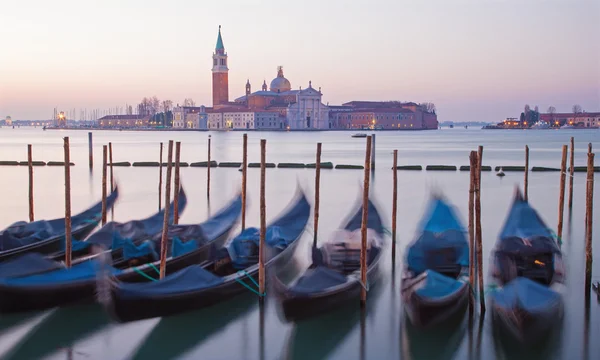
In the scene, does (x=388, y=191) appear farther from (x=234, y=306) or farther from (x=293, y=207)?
(x=234, y=306)

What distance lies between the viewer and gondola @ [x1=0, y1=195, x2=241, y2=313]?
412 cm

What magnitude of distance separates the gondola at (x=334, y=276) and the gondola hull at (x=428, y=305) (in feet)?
1.29

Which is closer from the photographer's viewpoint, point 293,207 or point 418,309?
point 418,309

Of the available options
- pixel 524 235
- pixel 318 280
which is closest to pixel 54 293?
pixel 318 280

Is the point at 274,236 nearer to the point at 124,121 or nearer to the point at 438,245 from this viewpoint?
the point at 438,245

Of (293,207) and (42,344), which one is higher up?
(293,207)

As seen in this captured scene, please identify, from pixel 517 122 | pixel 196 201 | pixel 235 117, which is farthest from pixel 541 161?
pixel 517 122

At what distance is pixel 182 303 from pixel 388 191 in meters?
8.06

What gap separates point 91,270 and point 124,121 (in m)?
80.2

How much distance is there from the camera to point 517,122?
86.9 meters

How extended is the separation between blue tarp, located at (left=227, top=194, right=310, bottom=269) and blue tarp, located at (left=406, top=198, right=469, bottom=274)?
112cm

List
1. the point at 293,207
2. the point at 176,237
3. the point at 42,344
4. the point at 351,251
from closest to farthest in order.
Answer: the point at 42,344, the point at 351,251, the point at 176,237, the point at 293,207

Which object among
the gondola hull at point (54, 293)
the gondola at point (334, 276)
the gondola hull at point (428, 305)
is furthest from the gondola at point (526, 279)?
the gondola hull at point (54, 293)

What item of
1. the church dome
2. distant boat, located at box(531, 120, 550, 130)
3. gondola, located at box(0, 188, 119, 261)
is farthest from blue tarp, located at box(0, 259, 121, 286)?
distant boat, located at box(531, 120, 550, 130)
